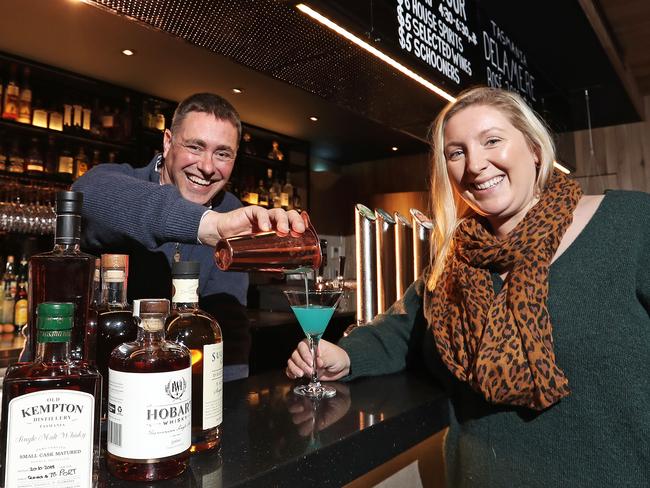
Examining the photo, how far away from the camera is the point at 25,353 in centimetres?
74

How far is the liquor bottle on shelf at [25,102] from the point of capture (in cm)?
293

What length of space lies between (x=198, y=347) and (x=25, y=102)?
115 inches

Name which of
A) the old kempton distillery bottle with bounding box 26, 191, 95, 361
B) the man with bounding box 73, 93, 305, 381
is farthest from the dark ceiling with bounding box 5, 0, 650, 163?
the old kempton distillery bottle with bounding box 26, 191, 95, 361

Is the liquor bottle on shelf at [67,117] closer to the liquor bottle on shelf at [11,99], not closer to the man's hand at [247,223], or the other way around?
the liquor bottle on shelf at [11,99]

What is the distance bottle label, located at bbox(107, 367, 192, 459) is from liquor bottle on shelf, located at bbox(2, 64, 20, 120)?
2897 mm

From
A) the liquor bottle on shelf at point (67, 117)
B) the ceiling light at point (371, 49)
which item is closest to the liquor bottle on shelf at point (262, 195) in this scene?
the liquor bottle on shelf at point (67, 117)

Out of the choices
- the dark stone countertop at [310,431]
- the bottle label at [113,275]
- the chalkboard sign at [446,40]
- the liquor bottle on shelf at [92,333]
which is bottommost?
the dark stone countertop at [310,431]

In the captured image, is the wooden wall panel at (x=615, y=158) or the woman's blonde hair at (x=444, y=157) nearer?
the woman's blonde hair at (x=444, y=157)

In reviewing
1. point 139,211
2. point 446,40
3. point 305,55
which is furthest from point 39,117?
point 139,211

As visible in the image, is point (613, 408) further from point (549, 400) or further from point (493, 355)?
point (493, 355)

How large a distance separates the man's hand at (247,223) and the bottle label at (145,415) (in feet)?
0.94

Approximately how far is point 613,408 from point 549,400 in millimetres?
125

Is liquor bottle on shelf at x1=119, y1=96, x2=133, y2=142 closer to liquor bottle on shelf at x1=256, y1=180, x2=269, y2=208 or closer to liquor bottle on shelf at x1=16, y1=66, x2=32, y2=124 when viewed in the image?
liquor bottle on shelf at x1=16, y1=66, x2=32, y2=124

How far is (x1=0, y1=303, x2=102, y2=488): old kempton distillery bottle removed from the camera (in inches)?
20.9
